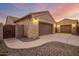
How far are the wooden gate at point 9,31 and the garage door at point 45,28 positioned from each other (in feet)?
1.62

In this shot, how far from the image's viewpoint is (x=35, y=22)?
2.44 meters

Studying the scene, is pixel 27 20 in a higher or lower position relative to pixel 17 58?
higher

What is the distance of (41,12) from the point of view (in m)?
2.45

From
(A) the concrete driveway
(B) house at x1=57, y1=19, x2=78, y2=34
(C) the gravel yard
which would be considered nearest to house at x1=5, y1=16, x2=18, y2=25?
(A) the concrete driveway

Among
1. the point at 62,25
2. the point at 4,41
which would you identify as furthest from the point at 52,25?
the point at 4,41

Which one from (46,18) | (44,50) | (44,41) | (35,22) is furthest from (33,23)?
(44,50)

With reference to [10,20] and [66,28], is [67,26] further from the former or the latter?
[10,20]

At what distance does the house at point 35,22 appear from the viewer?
2.43 meters

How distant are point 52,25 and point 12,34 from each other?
2.39ft

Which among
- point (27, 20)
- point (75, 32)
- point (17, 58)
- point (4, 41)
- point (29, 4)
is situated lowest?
point (17, 58)

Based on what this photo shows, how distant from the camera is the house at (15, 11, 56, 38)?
95.7 inches

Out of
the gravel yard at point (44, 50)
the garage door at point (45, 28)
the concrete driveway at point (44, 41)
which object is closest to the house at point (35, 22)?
the garage door at point (45, 28)

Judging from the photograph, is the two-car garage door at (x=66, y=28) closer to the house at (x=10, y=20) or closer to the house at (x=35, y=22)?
the house at (x=35, y=22)

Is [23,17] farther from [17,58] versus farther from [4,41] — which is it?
[17,58]
